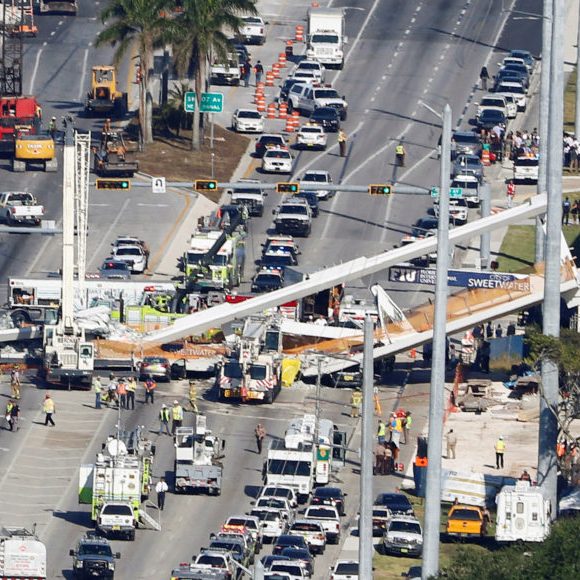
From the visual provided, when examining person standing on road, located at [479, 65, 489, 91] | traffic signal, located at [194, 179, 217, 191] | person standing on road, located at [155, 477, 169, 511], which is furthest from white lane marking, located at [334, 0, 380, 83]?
person standing on road, located at [155, 477, 169, 511]

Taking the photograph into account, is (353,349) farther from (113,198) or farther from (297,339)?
(113,198)

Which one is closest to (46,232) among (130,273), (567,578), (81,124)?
(130,273)

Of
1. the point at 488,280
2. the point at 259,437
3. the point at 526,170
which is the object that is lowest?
the point at 259,437

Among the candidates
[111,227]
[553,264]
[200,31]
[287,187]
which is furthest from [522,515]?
[200,31]

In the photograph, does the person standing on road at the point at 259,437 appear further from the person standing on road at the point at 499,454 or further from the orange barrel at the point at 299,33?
the orange barrel at the point at 299,33

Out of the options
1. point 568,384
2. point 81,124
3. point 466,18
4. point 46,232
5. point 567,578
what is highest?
point 466,18

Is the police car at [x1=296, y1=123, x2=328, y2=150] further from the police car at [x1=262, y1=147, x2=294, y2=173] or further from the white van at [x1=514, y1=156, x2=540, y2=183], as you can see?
the white van at [x1=514, y1=156, x2=540, y2=183]

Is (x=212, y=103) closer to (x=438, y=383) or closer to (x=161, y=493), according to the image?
(x=161, y=493)
